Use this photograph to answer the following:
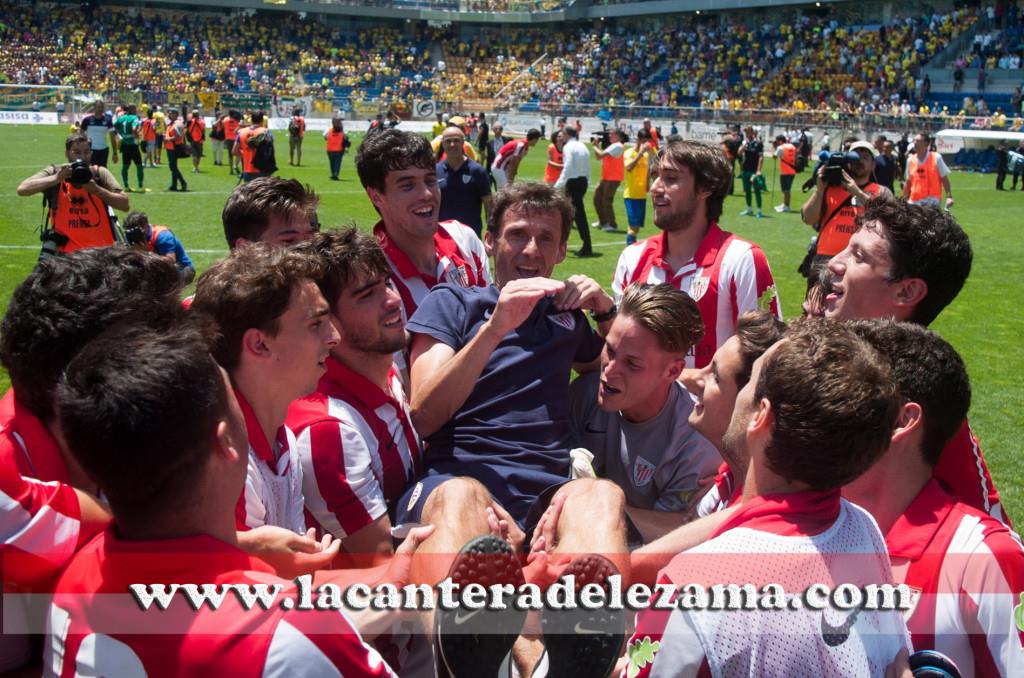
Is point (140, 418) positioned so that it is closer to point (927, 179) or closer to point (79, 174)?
point (79, 174)

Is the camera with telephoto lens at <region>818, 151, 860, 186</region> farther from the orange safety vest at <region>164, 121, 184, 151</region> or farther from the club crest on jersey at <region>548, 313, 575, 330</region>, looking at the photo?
the orange safety vest at <region>164, 121, 184, 151</region>

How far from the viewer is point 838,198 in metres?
9.76

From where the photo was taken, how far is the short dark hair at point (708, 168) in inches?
193

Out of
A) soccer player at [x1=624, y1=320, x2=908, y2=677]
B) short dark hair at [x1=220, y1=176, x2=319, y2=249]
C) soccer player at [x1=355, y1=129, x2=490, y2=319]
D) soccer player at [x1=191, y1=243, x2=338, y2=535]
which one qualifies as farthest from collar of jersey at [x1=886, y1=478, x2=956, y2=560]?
short dark hair at [x1=220, y1=176, x2=319, y2=249]

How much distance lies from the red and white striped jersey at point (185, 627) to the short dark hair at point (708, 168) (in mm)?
3603

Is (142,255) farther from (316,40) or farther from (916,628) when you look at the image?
(316,40)

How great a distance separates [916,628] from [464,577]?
122 cm

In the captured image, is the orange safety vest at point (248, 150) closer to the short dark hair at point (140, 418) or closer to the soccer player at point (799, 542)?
the short dark hair at point (140, 418)

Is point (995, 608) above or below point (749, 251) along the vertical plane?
below

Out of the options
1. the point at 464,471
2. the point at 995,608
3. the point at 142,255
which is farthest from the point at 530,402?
the point at 995,608

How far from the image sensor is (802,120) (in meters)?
38.4

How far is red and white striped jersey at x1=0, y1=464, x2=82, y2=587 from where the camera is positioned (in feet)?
7.27

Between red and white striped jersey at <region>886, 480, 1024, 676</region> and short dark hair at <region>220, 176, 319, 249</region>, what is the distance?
3043mm

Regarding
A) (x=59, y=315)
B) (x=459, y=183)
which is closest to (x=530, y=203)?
(x=59, y=315)
